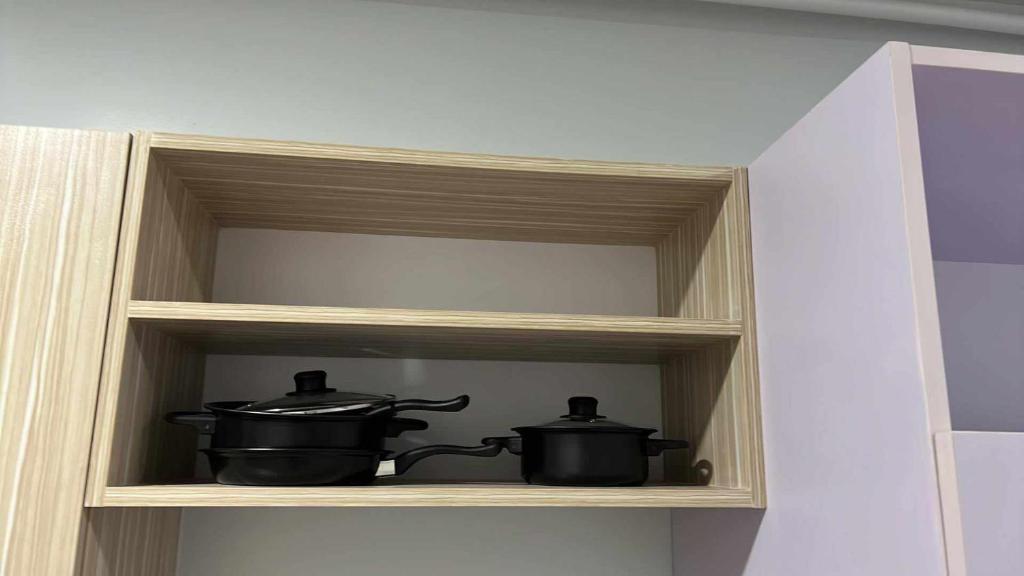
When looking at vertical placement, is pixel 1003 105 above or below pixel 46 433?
above

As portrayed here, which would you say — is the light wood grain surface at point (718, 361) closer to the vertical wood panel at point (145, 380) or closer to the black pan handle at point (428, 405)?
the black pan handle at point (428, 405)

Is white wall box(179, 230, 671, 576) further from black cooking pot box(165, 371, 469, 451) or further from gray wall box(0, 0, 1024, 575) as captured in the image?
black cooking pot box(165, 371, 469, 451)

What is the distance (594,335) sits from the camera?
111 cm

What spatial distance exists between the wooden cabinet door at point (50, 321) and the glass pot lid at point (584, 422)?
58 centimetres

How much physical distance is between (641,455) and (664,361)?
1.02 ft

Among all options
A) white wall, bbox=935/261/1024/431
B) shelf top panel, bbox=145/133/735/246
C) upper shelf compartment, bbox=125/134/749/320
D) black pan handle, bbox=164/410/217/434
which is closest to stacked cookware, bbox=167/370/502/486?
black pan handle, bbox=164/410/217/434

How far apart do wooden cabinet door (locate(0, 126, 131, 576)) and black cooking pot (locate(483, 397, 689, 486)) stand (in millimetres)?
578

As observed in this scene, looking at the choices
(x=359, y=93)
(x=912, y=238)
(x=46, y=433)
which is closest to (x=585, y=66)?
(x=359, y=93)

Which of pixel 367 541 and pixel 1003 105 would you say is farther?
pixel 367 541

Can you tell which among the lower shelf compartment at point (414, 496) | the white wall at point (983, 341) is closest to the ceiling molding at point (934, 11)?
the white wall at point (983, 341)

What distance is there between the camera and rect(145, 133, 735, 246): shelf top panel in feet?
3.56

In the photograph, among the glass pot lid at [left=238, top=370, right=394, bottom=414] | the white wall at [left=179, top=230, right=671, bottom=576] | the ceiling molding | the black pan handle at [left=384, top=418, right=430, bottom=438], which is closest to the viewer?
the glass pot lid at [left=238, top=370, right=394, bottom=414]

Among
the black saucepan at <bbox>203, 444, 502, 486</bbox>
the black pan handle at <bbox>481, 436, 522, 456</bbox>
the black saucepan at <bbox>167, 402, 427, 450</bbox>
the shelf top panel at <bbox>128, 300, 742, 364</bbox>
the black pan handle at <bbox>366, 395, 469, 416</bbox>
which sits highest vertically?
the shelf top panel at <bbox>128, 300, 742, 364</bbox>

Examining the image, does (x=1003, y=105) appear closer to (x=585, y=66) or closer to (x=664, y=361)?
(x=664, y=361)
